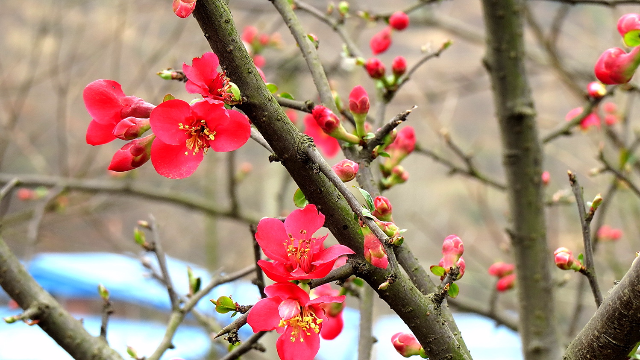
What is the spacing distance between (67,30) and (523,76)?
5.78 meters

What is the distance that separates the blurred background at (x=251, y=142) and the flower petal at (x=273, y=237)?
7.02 feet

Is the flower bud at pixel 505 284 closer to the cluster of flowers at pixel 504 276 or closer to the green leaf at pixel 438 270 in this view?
the cluster of flowers at pixel 504 276

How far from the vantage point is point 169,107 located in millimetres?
633

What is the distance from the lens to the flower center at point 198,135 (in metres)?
0.65

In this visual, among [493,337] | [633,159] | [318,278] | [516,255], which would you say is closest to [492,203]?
[493,337]

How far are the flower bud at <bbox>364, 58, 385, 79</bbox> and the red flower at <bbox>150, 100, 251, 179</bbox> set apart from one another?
20.2 inches

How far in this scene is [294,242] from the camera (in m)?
0.66

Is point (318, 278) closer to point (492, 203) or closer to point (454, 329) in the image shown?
point (454, 329)

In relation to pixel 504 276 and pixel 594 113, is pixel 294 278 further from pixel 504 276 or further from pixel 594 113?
pixel 594 113

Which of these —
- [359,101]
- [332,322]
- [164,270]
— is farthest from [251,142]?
[359,101]

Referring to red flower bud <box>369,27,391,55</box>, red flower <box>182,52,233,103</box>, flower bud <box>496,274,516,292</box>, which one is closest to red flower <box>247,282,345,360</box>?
red flower <box>182,52,233,103</box>

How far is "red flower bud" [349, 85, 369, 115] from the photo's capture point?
0.85 m

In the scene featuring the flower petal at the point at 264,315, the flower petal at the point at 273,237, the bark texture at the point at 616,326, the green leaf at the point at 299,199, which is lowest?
the bark texture at the point at 616,326

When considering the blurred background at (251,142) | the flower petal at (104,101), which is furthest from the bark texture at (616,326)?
the blurred background at (251,142)
